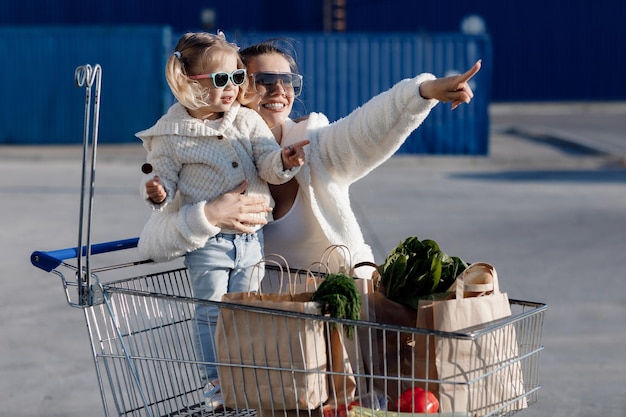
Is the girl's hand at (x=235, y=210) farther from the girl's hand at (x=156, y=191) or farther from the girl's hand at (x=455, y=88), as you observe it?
the girl's hand at (x=455, y=88)

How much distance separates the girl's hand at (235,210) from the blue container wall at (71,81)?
16.2 meters

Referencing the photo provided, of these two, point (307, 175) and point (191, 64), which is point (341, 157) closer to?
point (307, 175)

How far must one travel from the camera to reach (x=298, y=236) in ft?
12.4

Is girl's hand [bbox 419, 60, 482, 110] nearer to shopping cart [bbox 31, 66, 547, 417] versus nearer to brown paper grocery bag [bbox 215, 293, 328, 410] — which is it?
shopping cart [bbox 31, 66, 547, 417]

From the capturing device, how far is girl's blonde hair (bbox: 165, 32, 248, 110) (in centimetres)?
332

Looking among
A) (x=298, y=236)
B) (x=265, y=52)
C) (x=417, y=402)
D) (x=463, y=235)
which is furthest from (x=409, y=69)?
(x=417, y=402)

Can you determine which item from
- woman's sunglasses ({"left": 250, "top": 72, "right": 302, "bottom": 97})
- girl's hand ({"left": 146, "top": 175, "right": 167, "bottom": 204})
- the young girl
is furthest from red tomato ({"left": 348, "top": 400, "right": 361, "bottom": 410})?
woman's sunglasses ({"left": 250, "top": 72, "right": 302, "bottom": 97})

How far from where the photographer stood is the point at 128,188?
13.5 metres

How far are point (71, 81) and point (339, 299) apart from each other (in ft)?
56.2

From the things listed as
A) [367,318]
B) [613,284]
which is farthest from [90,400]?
[613,284]

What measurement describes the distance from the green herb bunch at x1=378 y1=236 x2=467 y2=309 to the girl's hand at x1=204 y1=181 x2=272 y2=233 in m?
0.47

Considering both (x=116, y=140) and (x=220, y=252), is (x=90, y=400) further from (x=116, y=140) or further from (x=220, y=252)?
(x=116, y=140)

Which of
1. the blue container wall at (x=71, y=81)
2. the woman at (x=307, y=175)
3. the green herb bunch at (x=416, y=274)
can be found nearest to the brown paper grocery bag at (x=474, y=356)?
the green herb bunch at (x=416, y=274)

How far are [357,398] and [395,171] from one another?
43.3 ft
